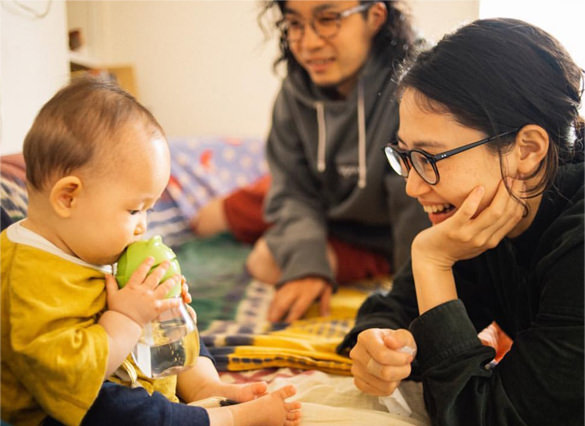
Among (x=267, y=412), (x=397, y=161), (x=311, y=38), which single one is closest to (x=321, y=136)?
(x=311, y=38)

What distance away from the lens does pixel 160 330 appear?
78 centimetres

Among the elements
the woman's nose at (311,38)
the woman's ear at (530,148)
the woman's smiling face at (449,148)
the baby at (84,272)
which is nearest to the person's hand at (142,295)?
the baby at (84,272)

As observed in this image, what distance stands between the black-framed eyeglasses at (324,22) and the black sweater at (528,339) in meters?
0.77

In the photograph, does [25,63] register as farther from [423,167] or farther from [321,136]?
[321,136]

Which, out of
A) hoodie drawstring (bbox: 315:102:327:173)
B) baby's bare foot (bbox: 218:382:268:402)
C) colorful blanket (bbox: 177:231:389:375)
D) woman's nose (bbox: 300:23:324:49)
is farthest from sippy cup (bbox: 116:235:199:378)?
hoodie drawstring (bbox: 315:102:327:173)

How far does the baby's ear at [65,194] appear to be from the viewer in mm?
728

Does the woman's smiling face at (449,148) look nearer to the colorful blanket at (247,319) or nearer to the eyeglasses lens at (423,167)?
the eyeglasses lens at (423,167)

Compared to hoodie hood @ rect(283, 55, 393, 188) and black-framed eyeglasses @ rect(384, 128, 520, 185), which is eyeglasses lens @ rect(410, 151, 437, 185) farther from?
hoodie hood @ rect(283, 55, 393, 188)

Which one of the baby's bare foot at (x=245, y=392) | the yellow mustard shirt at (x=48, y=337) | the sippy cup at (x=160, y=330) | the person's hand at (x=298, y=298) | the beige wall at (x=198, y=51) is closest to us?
the yellow mustard shirt at (x=48, y=337)

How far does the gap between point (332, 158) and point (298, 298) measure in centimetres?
45

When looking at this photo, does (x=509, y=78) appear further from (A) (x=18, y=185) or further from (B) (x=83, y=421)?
(A) (x=18, y=185)

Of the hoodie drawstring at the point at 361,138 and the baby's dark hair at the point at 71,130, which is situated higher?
the baby's dark hair at the point at 71,130

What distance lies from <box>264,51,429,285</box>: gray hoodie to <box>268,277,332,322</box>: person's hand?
0.02 m

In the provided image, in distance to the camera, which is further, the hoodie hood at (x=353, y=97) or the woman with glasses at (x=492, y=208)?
the hoodie hood at (x=353, y=97)
